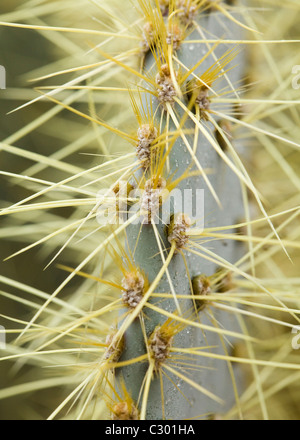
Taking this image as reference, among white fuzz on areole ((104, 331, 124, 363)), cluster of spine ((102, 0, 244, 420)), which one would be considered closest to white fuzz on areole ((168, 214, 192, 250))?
cluster of spine ((102, 0, 244, 420))

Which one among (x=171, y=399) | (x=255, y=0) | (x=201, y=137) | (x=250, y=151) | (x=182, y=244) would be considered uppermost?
(x=255, y=0)

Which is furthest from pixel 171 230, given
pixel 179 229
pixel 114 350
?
pixel 114 350

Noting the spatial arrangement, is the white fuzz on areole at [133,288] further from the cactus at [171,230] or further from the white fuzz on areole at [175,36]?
the white fuzz on areole at [175,36]

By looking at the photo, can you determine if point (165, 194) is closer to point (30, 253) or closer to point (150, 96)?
point (150, 96)

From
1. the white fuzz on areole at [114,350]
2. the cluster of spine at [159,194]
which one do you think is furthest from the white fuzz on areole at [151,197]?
the white fuzz on areole at [114,350]

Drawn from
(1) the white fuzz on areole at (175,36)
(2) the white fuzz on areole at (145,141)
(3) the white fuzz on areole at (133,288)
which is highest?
(1) the white fuzz on areole at (175,36)

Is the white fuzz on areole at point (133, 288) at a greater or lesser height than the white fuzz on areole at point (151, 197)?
lesser
